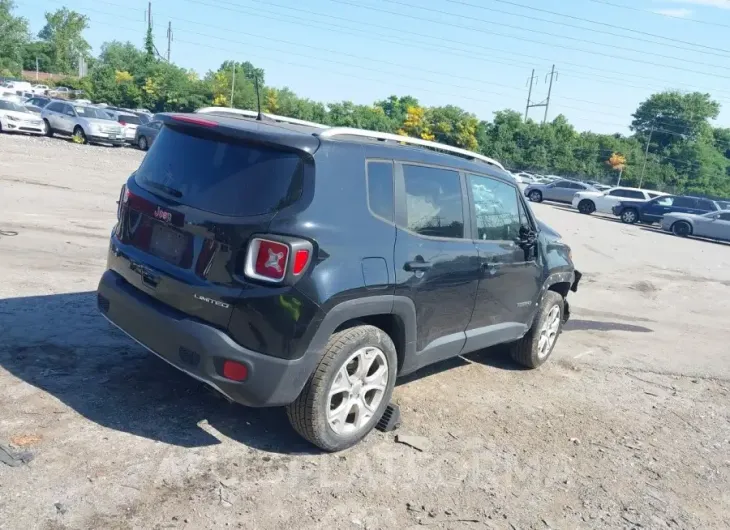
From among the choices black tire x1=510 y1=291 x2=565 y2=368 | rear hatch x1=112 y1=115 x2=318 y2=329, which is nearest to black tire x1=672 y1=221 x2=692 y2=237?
black tire x1=510 y1=291 x2=565 y2=368

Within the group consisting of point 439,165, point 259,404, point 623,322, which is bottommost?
point 623,322

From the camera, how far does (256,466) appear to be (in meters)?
3.82

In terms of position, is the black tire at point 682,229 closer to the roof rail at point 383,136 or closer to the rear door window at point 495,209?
the rear door window at point 495,209

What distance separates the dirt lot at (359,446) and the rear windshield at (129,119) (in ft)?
84.2

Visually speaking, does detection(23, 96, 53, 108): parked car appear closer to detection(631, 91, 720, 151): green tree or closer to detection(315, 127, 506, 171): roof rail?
detection(315, 127, 506, 171): roof rail

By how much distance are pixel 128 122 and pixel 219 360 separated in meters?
30.5

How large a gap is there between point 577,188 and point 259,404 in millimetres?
35452

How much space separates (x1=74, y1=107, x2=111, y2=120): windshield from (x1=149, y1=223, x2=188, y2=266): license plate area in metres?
27.2

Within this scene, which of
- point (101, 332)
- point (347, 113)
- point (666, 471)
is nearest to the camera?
point (666, 471)

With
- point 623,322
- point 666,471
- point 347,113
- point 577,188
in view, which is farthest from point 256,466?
point 347,113

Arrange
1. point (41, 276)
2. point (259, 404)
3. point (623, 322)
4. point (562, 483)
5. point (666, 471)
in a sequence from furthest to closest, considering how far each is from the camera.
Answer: point (623, 322)
point (41, 276)
point (666, 471)
point (562, 483)
point (259, 404)

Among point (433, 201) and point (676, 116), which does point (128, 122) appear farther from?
point (676, 116)

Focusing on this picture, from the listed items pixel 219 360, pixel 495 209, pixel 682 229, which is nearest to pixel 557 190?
pixel 682 229

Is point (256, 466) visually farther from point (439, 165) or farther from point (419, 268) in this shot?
point (439, 165)
